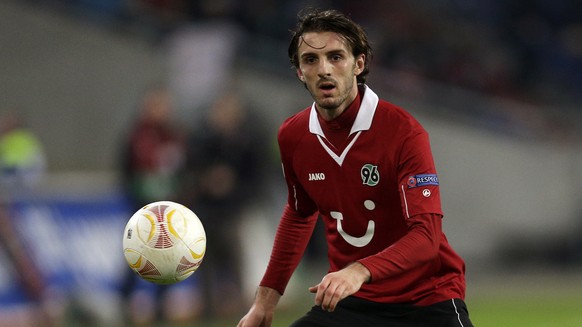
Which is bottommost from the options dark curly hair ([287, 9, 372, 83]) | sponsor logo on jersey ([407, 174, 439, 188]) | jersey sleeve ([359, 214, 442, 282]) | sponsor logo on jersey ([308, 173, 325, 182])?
jersey sleeve ([359, 214, 442, 282])

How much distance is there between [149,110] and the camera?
10.6 meters

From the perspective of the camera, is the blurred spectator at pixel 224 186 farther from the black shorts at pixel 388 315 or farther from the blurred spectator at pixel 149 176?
the black shorts at pixel 388 315

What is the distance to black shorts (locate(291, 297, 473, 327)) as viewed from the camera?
4.85m

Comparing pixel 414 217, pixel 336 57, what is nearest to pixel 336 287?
pixel 414 217

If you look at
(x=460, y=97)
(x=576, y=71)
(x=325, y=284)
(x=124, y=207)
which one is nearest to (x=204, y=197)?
(x=124, y=207)

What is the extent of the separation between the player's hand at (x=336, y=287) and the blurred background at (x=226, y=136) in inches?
Result: 244

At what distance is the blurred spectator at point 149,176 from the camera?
10.5 meters

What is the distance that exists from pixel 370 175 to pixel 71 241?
5.96 metres

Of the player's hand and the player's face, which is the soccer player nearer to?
the player's face

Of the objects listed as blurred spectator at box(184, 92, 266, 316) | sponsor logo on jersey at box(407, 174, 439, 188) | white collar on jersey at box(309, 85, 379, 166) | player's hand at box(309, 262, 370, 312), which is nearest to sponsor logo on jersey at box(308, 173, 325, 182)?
white collar on jersey at box(309, 85, 379, 166)

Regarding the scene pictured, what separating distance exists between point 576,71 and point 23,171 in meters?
12.2

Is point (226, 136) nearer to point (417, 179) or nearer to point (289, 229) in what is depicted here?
point (289, 229)

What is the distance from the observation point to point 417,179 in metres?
4.61

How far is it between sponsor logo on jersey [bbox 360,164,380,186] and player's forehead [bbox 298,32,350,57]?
1.81ft
